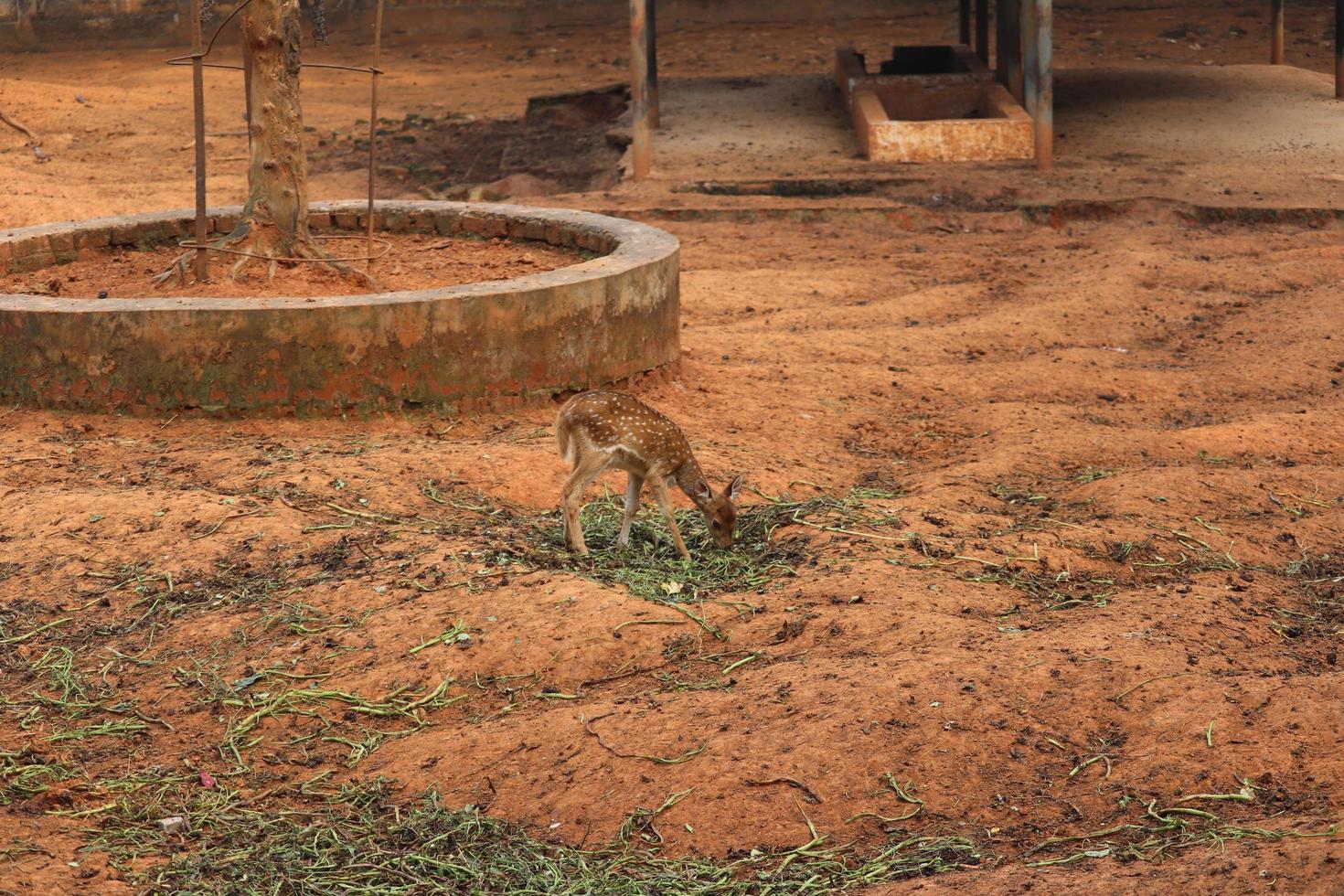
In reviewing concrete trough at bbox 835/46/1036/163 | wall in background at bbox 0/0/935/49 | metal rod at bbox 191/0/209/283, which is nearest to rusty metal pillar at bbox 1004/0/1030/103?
concrete trough at bbox 835/46/1036/163

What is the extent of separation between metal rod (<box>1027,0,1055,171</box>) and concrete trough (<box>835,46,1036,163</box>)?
43cm

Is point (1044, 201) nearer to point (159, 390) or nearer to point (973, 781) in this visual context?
point (159, 390)

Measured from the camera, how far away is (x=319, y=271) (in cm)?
865

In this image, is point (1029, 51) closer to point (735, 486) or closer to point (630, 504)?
point (735, 486)

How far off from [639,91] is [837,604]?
9266mm

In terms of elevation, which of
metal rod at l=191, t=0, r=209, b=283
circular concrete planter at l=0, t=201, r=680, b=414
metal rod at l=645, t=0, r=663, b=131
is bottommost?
circular concrete planter at l=0, t=201, r=680, b=414

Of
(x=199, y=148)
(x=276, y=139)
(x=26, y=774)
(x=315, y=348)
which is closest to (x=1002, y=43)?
(x=276, y=139)

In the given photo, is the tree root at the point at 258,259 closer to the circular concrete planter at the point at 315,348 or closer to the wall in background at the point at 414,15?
the circular concrete planter at the point at 315,348

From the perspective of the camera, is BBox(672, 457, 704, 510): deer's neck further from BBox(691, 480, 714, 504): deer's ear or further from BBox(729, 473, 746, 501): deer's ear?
BBox(729, 473, 746, 501): deer's ear

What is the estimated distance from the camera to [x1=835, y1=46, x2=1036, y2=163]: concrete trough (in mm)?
13945

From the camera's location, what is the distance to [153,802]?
428 centimetres

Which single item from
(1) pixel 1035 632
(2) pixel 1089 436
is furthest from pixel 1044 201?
(1) pixel 1035 632

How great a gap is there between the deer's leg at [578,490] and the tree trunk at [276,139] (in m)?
3.53

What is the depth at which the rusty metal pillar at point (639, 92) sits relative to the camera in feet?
45.1
